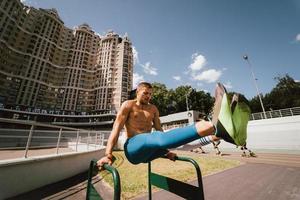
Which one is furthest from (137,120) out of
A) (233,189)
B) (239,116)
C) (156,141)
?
(233,189)

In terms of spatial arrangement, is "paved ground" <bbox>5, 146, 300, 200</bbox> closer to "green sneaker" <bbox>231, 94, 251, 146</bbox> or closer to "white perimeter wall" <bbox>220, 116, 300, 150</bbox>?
"green sneaker" <bbox>231, 94, 251, 146</bbox>

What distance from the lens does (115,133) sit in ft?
6.93

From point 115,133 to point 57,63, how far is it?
92.8 m

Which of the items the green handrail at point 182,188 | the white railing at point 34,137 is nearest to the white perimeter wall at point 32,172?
the white railing at point 34,137

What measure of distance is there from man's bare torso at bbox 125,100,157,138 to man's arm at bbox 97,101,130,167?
0.22ft

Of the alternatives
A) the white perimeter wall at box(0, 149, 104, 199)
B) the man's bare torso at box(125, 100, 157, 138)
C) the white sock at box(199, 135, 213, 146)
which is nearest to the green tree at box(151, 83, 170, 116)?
the white perimeter wall at box(0, 149, 104, 199)

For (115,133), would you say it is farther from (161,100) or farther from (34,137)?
(161,100)

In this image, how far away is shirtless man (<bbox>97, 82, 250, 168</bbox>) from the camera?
1450 mm

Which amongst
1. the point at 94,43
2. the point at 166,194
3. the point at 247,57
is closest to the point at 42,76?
the point at 94,43

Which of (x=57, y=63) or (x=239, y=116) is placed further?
(x=57, y=63)

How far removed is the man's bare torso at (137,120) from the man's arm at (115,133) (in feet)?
0.22

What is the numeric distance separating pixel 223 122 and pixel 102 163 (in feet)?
4.27

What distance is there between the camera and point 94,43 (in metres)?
93.1

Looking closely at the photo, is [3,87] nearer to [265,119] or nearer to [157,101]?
[157,101]
